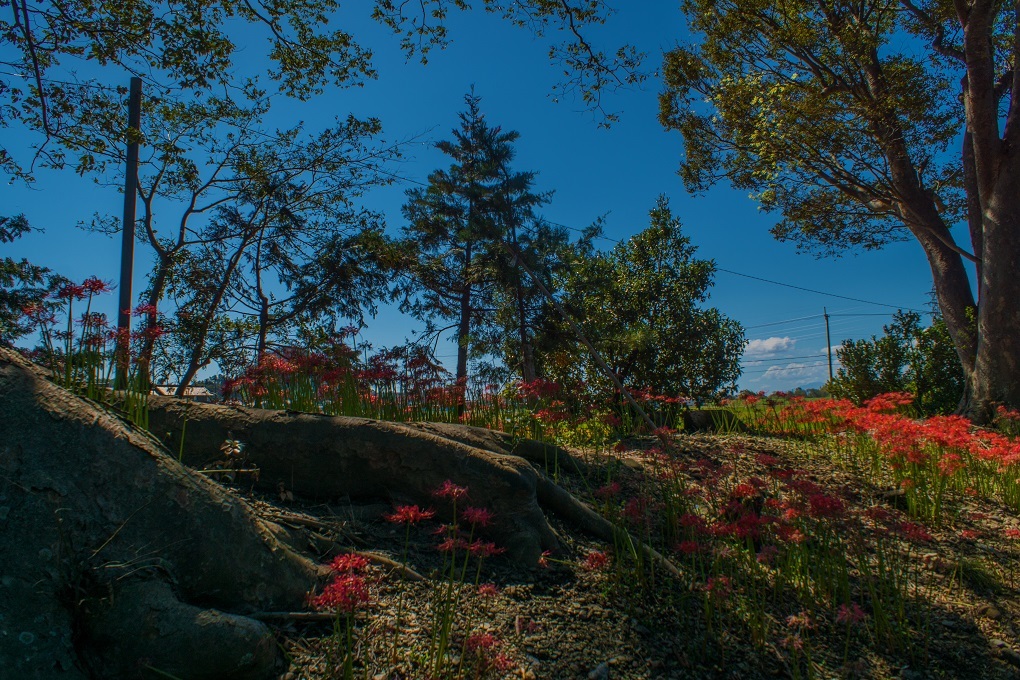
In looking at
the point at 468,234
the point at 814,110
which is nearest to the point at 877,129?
the point at 814,110

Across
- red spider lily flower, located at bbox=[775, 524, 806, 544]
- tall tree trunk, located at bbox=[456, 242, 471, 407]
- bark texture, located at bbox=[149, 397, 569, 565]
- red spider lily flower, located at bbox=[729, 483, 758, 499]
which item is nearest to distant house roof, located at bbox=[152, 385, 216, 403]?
bark texture, located at bbox=[149, 397, 569, 565]

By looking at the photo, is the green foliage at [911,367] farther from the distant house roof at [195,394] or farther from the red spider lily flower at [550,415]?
the distant house roof at [195,394]

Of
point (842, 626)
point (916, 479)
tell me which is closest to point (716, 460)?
point (916, 479)

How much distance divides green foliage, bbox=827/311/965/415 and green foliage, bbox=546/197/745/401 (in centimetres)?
361

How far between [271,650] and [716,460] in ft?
14.7

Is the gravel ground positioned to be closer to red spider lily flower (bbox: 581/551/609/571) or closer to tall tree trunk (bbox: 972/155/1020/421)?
red spider lily flower (bbox: 581/551/609/571)

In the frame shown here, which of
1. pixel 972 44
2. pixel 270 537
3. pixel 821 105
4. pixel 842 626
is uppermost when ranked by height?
pixel 972 44

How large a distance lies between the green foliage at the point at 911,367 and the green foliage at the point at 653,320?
3.61 meters

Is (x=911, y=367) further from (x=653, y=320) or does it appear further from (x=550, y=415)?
(x=550, y=415)

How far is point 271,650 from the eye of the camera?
1840mm

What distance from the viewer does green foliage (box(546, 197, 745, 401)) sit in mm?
10266

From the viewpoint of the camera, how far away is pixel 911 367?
11.7m

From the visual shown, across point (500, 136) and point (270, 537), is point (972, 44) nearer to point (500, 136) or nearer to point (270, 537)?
point (500, 136)

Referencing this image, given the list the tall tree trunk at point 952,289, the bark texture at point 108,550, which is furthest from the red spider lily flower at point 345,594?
the tall tree trunk at point 952,289
